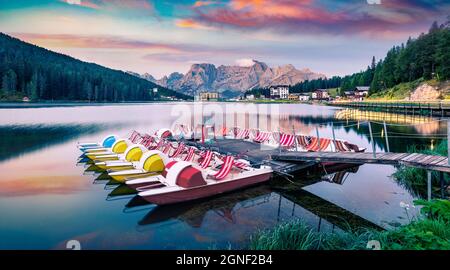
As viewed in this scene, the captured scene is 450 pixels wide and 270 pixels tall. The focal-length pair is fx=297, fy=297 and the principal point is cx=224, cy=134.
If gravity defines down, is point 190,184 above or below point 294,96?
below

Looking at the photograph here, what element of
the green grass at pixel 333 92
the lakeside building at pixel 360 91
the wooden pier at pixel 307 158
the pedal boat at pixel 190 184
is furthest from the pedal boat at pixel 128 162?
the green grass at pixel 333 92

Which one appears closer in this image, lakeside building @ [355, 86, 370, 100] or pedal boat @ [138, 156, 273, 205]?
pedal boat @ [138, 156, 273, 205]

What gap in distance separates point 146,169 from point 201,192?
315 centimetres

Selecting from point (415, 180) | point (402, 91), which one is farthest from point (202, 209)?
point (402, 91)

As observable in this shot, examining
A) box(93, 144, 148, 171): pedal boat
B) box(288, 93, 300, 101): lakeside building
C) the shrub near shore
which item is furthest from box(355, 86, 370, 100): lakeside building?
the shrub near shore

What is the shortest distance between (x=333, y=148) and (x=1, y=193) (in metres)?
15.7

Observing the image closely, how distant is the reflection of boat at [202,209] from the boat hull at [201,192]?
0.22 m

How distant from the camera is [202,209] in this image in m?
9.95

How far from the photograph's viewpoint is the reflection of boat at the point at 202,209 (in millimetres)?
9164

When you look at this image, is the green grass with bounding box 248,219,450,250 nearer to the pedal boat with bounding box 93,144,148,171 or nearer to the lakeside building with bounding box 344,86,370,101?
the pedal boat with bounding box 93,144,148,171

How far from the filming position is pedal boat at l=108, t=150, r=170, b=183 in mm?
12250

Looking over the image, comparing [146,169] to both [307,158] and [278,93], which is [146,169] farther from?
[278,93]
